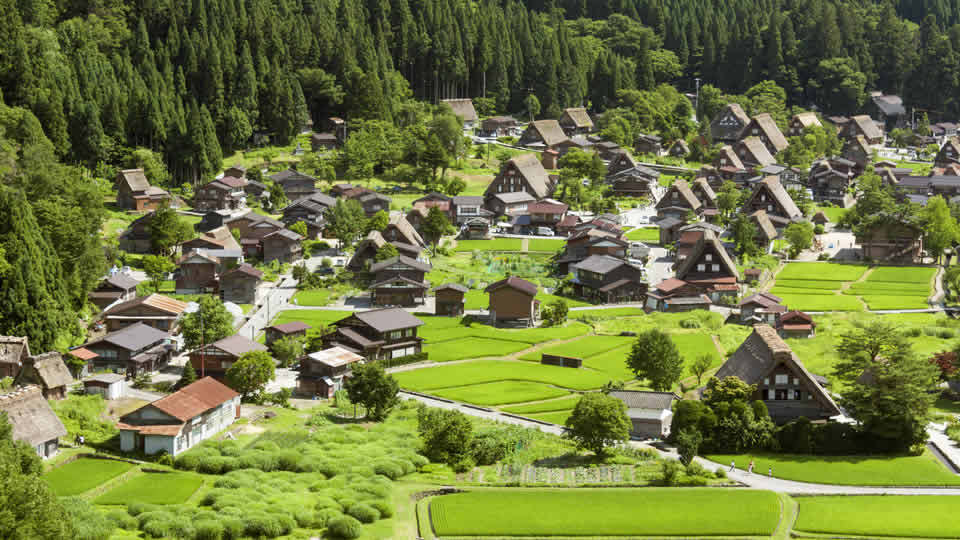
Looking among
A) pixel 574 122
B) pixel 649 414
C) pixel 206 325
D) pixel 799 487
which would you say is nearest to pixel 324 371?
pixel 206 325

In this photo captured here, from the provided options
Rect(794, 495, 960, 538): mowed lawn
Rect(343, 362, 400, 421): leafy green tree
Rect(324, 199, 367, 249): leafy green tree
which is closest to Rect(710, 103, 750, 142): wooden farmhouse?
Rect(324, 199, 367, 249): leafy green tree

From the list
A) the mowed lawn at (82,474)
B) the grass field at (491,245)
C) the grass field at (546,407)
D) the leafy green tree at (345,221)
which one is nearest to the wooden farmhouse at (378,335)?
the grass field at (546,407)

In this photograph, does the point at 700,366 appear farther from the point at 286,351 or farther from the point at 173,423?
the point at 173,423

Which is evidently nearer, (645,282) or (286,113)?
(645,282)

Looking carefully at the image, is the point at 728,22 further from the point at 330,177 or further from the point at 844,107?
the point at 330,177

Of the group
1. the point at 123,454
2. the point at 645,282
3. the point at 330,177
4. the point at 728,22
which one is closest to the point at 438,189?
the point at 330,177

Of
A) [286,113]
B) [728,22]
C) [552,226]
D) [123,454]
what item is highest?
[728,22]
